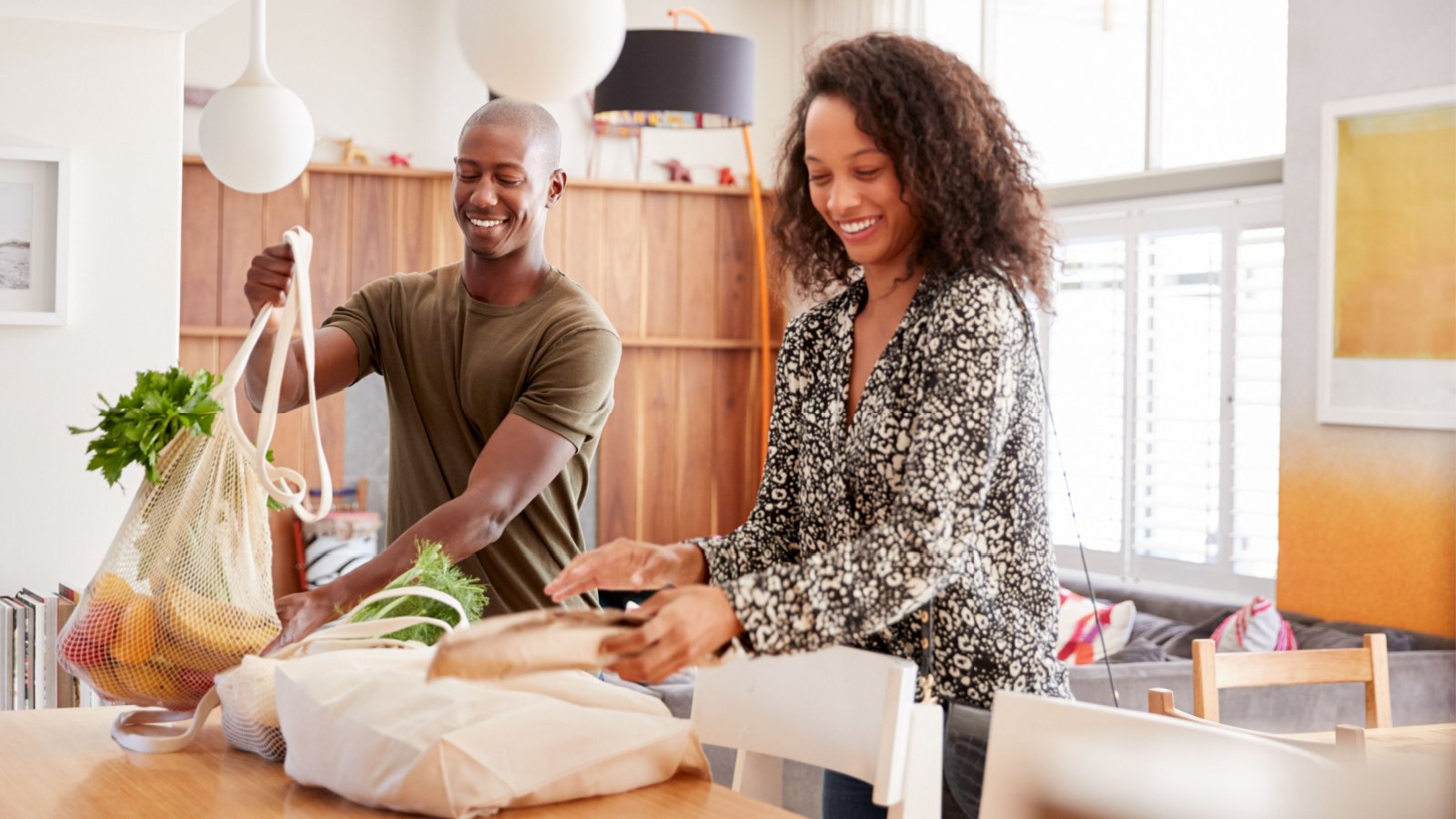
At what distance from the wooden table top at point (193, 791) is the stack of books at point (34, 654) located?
1.88 metres

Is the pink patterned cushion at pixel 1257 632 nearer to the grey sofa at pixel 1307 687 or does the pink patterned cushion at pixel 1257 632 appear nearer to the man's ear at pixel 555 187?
the grey sofa at pixel 1307 687

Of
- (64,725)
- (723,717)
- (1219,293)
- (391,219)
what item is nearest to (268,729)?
(64,725)

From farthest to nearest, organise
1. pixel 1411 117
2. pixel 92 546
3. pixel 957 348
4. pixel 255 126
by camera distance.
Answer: pixel 1411 117, pixel 92 546, pixel 255 126, pixel 957 348

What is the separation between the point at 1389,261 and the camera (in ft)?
14.6

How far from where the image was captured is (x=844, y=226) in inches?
60.5

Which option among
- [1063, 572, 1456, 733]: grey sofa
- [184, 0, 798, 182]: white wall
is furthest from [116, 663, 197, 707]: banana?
[184, 0, 798, 182]: white wall

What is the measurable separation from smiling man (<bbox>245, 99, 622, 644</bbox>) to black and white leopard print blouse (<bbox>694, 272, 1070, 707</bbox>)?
490 millimetres

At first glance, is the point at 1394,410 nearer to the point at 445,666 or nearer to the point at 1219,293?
the point at 1219,293

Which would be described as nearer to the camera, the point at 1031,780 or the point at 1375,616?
the point at 1031,780

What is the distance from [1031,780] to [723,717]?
62cm

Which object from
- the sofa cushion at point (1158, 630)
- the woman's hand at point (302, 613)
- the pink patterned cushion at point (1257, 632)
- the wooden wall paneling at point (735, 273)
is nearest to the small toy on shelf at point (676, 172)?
the wooden wall paneling at point (735, 273)

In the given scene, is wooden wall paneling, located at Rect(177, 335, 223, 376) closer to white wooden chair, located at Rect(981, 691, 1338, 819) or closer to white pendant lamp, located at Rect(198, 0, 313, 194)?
white pendant lamp, located at Rect(198, 0, 313, 194)

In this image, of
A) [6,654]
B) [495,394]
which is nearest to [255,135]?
[495,394]

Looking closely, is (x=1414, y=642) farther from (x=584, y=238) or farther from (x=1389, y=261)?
(x=584, y=238)
